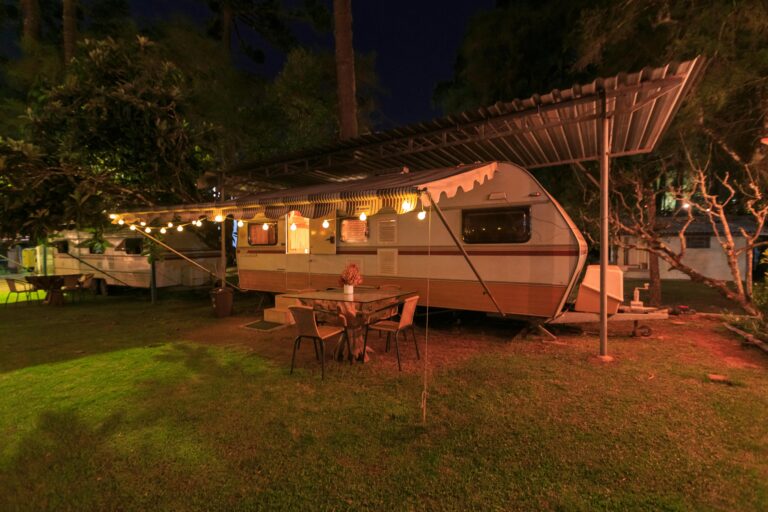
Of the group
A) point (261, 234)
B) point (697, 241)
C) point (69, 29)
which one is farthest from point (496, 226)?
point (69, 29)

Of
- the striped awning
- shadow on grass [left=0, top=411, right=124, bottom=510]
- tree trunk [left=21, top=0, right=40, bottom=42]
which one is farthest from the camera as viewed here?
tree trunk [left=21, top=0, right=40, bottom=42]

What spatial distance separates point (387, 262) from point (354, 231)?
1.00 m

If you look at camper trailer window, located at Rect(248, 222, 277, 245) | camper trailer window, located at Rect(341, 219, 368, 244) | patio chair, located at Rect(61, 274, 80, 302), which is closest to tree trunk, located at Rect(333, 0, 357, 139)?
camper trailer window, located at Rect(248, 222, 277, 245)

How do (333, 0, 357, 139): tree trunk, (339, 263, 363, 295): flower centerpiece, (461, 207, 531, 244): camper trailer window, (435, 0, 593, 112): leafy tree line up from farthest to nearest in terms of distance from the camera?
(435, 0, 593, 112): leafy tree
(333, 0, 357, 139): tree trunk
(461, 207, 531, 244): camper trailer window
(339, 263, 363, 295): flower centerpiece

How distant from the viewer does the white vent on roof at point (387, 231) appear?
288 inches

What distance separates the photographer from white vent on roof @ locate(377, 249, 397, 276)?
735cm

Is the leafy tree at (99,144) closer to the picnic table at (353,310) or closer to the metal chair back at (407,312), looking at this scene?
the picnic table at (353,310)

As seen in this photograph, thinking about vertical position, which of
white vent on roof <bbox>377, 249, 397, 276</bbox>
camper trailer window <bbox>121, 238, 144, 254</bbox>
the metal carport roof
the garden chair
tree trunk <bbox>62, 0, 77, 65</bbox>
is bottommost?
the garden chair

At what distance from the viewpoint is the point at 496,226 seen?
6352mm

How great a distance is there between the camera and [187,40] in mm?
13422

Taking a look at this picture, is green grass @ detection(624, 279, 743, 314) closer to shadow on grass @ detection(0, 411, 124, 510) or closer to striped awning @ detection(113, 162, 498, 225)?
striped awning @ detection(113, 162, 498, 225)

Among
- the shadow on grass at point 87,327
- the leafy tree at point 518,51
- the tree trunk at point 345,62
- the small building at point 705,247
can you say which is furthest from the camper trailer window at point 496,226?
the small building at point 705,247

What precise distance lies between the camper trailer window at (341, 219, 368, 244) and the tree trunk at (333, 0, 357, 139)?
367 cm

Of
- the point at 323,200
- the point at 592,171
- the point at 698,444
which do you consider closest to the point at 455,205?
the point at 323,200
